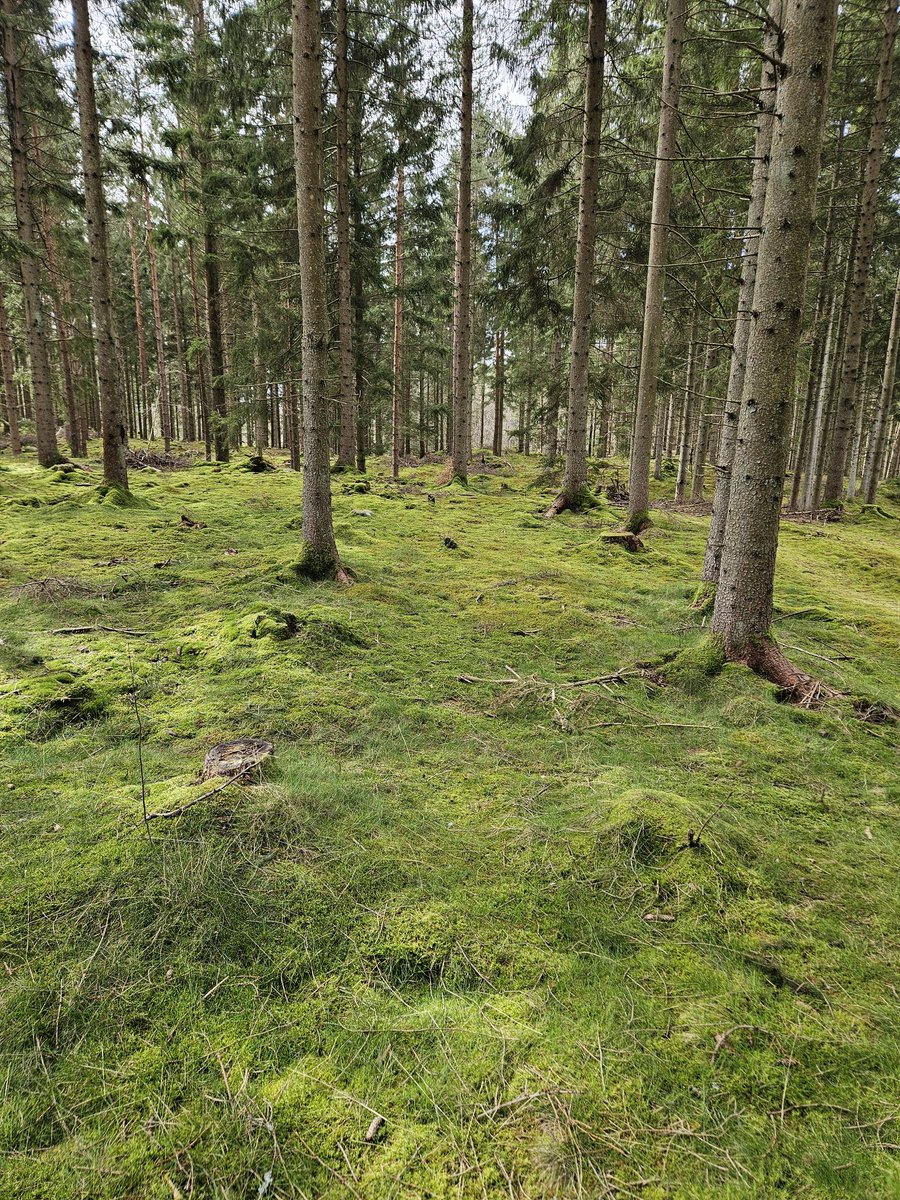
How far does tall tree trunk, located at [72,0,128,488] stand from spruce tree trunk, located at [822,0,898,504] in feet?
53.4

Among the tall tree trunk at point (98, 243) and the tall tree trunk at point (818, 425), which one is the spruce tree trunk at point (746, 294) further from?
the tall tree trunk at point (818, 425)

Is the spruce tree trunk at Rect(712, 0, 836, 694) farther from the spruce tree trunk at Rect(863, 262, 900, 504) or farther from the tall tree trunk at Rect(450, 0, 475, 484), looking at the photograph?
the spruce tree trunk at Rect(863, 262, 900, 504)

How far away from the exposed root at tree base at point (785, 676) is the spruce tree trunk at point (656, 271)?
6.20 meters

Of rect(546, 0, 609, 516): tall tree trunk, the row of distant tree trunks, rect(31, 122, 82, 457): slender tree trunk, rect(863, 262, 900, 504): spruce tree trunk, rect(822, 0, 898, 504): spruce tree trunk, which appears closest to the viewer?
the row of distant tree trunks

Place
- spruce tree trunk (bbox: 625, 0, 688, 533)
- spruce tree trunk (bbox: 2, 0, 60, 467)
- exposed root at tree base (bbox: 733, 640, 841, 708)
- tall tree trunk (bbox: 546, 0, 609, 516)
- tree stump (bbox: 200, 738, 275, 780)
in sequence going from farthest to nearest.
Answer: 1. spruce tree trunk (bbox: 2, 0, 60, 467)
2. tall tree trunk (bbox: 546, 0, 609, 516)
3. spruce tree trunk (bbox: 625, 0, 688, 533)
4. exposed root at tree base (bbox: 733, 640, 841, 708)
5. tree stump (bbox: 200, 738, 275, 780)

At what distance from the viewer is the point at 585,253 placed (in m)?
11.4

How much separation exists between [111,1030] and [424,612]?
499 cm

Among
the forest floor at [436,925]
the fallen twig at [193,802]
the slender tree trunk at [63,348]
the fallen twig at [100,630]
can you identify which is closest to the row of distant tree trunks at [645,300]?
the slender tree trunk at [63,348]

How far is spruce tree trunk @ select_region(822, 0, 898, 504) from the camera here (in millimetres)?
12641

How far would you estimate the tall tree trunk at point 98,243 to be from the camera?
10258mm

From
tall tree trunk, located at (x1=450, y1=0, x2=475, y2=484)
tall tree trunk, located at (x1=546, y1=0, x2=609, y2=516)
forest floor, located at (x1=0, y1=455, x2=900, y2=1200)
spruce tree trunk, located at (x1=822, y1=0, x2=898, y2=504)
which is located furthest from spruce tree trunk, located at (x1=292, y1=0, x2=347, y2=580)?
spruce tree trunk, located at (x1=822, y1=0, x2=898, y2=504)

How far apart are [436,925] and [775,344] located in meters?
4.72

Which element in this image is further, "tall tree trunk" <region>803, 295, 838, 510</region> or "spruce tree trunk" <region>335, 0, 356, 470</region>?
"tall tree trunk" <region>803, 295, 838, 510</region>

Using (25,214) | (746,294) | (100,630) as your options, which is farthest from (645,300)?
(25,214)
